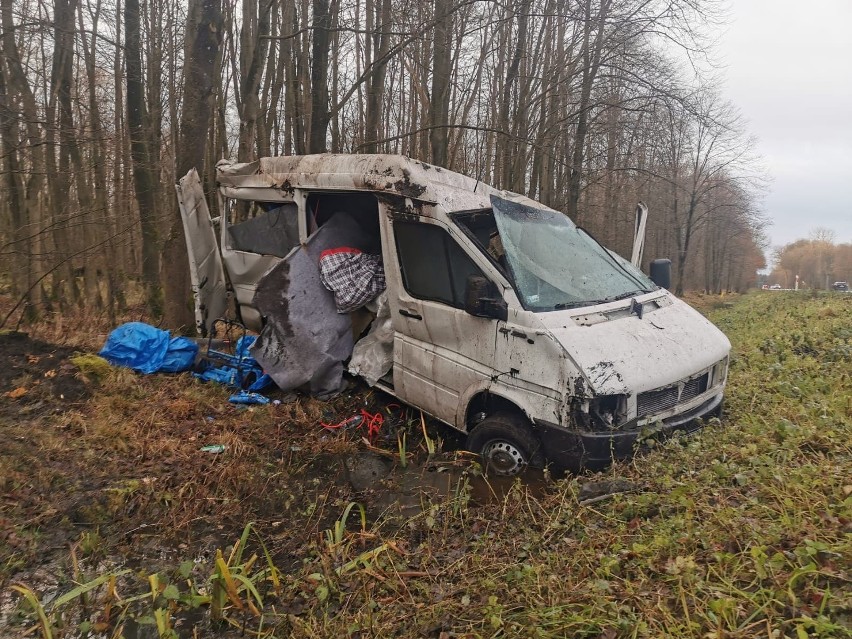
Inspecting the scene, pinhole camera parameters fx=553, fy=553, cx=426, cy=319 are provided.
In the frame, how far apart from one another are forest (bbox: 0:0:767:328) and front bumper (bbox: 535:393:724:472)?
5.27 metres

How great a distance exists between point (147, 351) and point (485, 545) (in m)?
4.71

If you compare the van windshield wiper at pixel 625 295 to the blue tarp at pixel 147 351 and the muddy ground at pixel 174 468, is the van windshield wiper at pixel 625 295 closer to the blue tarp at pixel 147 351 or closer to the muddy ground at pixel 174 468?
the muddy ground at pixel 174 468

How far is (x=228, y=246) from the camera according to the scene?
6.73m

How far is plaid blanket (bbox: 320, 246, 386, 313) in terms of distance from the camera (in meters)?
5.64

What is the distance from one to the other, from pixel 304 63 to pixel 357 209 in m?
8.35

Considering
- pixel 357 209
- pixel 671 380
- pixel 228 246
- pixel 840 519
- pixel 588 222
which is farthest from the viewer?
pixel 588 222

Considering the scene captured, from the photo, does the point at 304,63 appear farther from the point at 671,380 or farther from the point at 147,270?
the point at 671,380

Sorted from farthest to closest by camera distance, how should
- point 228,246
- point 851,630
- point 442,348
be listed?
point 228,246 < point 442,348 < point 851,630

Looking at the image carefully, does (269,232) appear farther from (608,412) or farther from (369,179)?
(608,412)

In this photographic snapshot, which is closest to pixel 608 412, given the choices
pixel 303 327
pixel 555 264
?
pixel 555 264

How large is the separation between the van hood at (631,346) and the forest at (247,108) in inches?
184

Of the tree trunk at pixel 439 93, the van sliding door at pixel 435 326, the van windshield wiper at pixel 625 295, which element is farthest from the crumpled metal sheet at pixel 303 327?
the tree trunk at pixel 439 93

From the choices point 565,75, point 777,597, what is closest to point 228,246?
point 777,597

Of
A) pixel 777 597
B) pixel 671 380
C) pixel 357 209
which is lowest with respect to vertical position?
pixel 777 597
